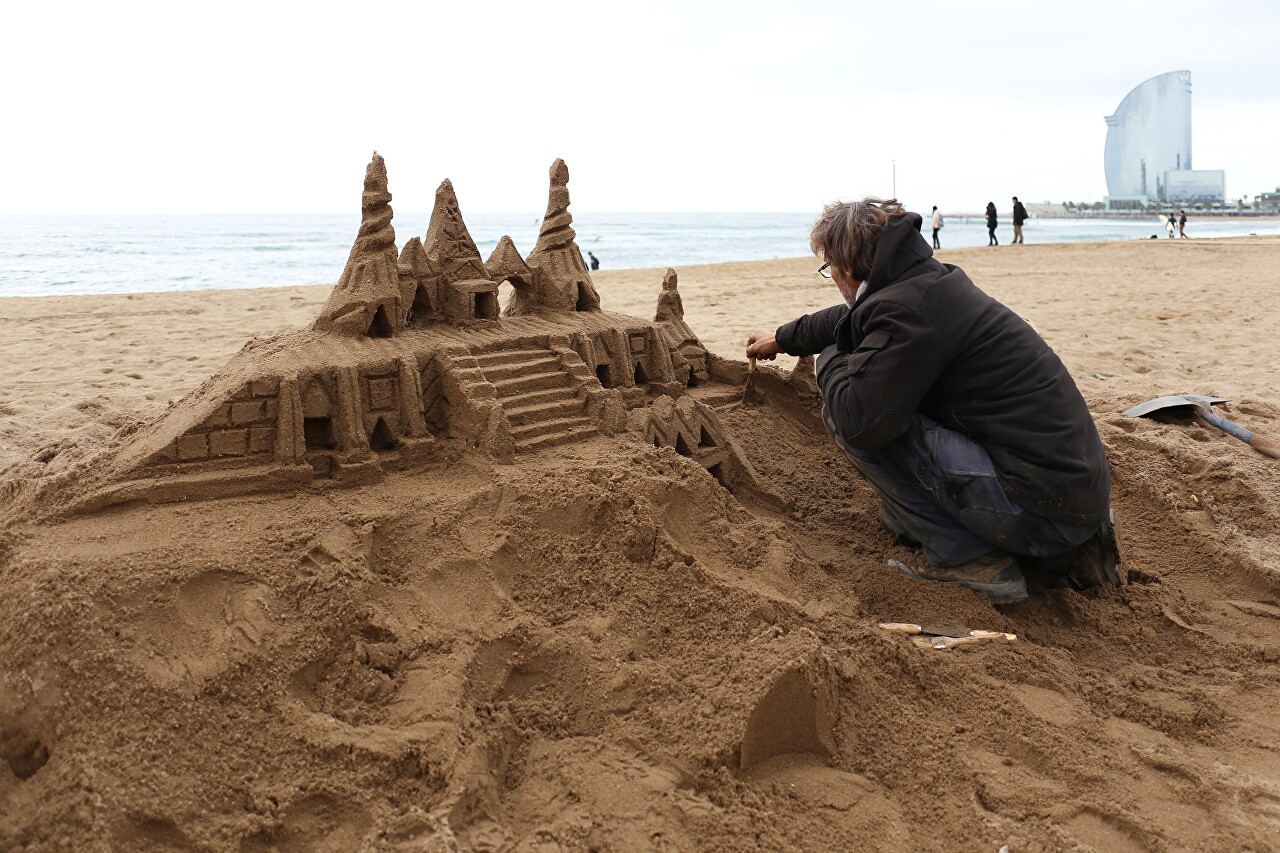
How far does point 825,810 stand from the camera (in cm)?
217

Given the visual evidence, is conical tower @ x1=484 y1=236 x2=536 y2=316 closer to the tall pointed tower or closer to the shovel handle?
the tall pointed tower

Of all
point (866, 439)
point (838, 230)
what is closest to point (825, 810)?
point (866, 439)

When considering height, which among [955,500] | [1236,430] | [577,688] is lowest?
[577,688]

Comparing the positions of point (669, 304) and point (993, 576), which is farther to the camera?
point (669, 304)

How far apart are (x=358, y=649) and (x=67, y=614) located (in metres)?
0.71

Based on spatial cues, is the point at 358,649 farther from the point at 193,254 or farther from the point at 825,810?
the point at 193,254

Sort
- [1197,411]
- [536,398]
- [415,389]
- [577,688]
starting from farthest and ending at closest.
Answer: [1197,411]
[536,398]
[415,389]
[577,688]

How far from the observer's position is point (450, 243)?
3955 mm

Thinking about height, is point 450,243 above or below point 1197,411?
above

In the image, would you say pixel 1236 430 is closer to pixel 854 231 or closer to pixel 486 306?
pixel 854 231

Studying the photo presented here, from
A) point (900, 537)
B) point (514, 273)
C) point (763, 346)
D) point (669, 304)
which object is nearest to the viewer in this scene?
point (900, 537)

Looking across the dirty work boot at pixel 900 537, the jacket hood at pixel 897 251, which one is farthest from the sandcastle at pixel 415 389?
the jacket hood at pixel 897 251

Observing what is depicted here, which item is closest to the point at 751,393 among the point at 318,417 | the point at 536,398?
the point at 536,398

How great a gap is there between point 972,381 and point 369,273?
2269 millimetres
